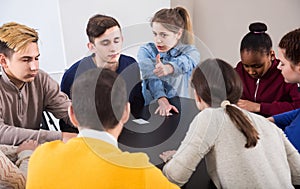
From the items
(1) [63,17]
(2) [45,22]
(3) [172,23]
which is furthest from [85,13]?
(3) [172,23]

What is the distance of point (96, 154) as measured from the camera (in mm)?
724

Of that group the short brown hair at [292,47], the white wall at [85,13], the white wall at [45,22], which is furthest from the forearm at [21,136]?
the white wall at [45,22]

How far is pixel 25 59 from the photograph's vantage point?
1.35 meters

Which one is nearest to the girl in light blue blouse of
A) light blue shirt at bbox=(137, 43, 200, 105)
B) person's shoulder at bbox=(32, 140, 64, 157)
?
light blue shirt at bbox=(137, 43, 200, 105)

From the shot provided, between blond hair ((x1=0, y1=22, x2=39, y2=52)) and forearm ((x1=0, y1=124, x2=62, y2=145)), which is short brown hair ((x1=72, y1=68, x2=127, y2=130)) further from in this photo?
blond hair ((x1=0, y1=22, x2=39, y2=52))

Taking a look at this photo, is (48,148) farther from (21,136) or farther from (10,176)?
(21,136)

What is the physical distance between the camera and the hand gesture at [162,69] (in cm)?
114

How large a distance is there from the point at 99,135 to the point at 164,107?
25.5 inches

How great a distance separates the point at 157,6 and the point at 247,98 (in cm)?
103

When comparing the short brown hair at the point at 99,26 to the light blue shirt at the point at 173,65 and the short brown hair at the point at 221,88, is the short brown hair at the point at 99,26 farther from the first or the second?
Result: the short brown hair at the point at 221,88

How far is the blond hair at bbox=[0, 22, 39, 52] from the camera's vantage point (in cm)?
133

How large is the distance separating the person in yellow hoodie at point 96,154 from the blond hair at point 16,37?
0.61 m

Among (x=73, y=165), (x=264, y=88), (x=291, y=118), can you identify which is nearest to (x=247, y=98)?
(x=264, y=88)

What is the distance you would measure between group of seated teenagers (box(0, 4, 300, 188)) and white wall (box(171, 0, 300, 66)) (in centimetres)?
132
